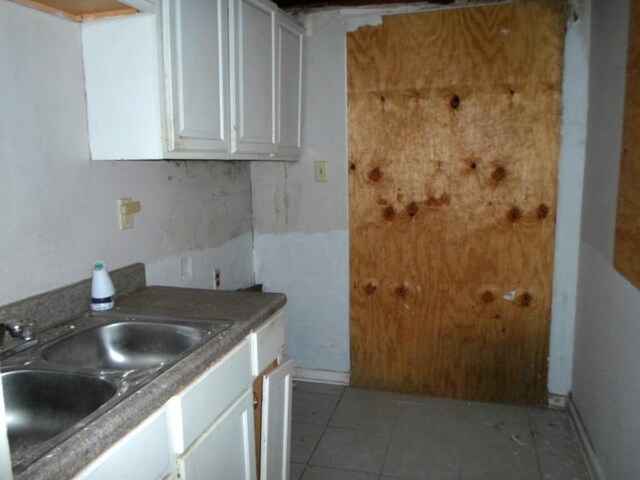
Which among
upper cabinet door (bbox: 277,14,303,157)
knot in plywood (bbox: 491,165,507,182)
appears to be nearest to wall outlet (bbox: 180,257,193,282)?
upper cabinet door (bbox: 277,14,303,157)

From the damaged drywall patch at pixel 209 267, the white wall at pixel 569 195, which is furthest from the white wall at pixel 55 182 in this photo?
the white wall at pixel 569 195

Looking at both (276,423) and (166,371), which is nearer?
(166,371)

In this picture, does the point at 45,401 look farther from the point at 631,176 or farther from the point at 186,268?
the point at 631,176

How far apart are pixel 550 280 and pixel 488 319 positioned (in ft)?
1.22

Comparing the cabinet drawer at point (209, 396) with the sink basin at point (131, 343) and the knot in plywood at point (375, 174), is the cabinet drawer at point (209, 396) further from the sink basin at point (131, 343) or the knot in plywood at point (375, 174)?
the knot in plywood at point (375, 174)

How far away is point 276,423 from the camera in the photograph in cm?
172

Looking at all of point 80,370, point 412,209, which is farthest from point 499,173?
point 80,370

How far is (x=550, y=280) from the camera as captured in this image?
2547mm

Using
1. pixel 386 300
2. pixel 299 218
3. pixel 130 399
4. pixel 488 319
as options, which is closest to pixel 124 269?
pixel 130 399

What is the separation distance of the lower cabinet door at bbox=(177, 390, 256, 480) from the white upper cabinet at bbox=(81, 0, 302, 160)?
0.82 meters

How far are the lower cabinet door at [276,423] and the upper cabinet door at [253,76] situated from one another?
0.89 meters

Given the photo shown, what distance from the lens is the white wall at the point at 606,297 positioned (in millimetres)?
1678

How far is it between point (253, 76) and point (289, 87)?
1.49 feet

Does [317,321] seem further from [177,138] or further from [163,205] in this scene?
[177,138]
